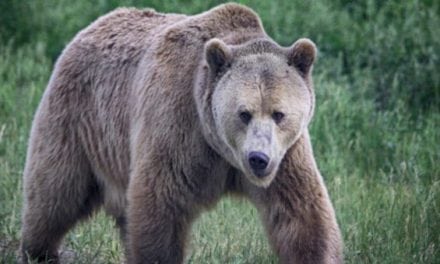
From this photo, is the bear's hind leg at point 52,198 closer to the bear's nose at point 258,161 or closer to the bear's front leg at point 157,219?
the bear's front leg at point 157,219

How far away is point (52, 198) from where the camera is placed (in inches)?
263

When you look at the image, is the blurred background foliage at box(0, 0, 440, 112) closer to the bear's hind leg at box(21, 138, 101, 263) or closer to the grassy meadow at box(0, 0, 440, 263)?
the grassy meadow at box(0, 0, 440, 263)

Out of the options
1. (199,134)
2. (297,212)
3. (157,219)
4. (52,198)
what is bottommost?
(52,198)

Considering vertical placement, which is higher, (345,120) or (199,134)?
(199,134)

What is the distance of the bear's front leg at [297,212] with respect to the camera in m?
5.70

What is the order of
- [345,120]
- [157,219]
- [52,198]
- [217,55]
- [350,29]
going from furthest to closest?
1. [350,29]
2. [345,120]
3. [52,198]
4. [157,219]
5. [217,55]

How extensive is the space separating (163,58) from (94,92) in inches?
27.5

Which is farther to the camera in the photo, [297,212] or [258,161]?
[297,212]

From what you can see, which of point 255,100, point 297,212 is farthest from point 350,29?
point 255,100

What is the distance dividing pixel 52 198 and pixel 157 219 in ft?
3.65

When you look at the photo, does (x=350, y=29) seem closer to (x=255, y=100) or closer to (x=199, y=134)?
(x=199, y=134)

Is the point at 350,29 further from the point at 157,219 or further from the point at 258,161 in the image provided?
Result: the point at 258,161

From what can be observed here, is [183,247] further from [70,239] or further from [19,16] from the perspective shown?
[19,16]

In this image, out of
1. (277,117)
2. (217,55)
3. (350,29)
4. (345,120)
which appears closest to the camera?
(277,117)
